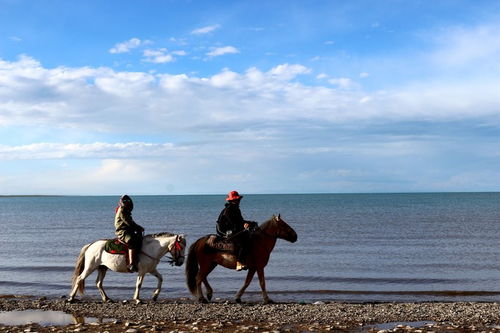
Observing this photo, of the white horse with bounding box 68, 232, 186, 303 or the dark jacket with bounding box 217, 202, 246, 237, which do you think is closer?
the white horse with bounding box 68, 232, 186, 303

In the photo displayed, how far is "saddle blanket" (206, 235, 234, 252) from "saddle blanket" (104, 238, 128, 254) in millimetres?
2184

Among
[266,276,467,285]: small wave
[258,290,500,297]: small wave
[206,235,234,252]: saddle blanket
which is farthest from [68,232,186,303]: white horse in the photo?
[266,276,467,285]: small wave

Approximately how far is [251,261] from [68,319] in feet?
15.5

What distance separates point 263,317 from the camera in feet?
38.8

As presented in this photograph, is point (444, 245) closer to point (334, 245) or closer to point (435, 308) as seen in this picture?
point (334, 245)

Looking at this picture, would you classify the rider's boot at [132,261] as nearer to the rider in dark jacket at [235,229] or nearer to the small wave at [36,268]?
the rider in dark jacket at [235,229]

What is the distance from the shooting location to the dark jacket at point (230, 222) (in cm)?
1377

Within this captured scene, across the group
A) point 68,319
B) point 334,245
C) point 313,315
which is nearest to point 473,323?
point 313,315

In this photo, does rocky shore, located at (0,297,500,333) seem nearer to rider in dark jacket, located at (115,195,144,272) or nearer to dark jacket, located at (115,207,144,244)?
rider in dark jacket, located at (115,195,144,272)

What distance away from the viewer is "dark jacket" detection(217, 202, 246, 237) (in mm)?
13773

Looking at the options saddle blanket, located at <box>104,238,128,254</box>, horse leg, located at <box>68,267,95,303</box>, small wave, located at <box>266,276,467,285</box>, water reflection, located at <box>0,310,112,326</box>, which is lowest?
small wave, located at <box>266,276,467,285</box>

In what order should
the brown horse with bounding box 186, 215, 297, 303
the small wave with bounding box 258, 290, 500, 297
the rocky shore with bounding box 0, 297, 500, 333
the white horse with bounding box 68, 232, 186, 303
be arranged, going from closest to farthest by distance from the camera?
the rocky shore with bounding box 0, 297, 500, 333, the white horse with bounding box 68, 232, 186, 303, the brown horse with bounding box 186, 215, 297, 303, the small wave with bounding box 258, 290, 500, 297

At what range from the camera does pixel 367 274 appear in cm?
2103

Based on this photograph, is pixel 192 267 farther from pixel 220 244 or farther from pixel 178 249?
pixel 220 244
